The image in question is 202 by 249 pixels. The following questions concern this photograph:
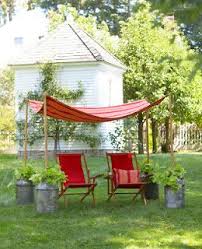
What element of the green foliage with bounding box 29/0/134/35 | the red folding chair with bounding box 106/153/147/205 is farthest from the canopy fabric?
the green foliage with bounding box 29/0/134/35

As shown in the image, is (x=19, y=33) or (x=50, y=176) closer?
(x=50, y=176)

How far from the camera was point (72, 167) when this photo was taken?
9.72 metres

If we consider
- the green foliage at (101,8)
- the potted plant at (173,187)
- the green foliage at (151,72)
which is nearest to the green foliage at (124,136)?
the green foliage at (151,72)

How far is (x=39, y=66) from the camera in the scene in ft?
68.7

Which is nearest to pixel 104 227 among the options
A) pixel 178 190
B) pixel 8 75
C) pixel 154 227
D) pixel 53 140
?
pixel 154 227

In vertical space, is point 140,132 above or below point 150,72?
below

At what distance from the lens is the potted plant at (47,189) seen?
27.7 ft

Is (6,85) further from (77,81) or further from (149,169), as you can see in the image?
(149,169)

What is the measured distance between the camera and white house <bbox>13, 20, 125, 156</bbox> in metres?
20.8

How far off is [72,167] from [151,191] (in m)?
1.46

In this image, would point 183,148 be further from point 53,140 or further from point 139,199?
point 139,199

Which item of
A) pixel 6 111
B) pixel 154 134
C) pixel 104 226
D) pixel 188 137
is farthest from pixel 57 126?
pixel 104 226

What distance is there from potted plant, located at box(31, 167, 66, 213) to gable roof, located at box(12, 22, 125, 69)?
12360 mm

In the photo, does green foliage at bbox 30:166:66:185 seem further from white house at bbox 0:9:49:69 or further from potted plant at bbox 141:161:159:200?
white house at bbox 0:9:49:69
